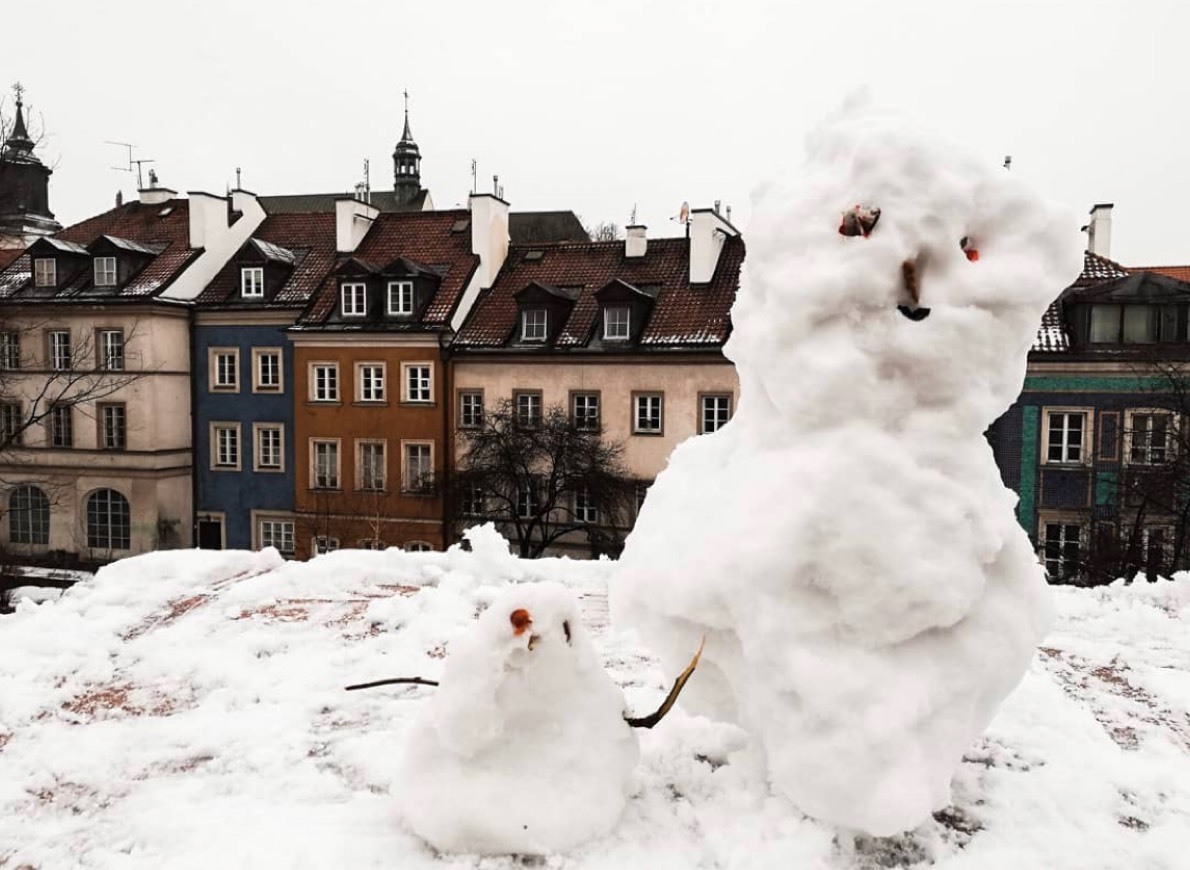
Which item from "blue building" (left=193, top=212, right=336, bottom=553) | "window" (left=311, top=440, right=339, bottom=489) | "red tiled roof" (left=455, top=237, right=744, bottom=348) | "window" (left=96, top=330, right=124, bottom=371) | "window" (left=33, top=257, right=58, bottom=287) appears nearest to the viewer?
"red tiled roof" (left=455, top=237, right=744, bottom=348)

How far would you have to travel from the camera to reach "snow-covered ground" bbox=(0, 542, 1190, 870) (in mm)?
4035

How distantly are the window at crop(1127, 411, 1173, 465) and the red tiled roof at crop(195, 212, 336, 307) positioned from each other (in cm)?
2159

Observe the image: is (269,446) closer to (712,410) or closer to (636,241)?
(636,241)

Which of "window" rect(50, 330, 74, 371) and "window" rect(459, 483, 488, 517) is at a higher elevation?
Result: "window" rect(50, 330, 74, 371)

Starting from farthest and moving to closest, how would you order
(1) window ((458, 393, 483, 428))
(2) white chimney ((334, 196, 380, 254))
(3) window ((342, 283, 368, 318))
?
1. (2) white chimney ((334, 196, 380, 254))
2. (3) window ((342, 283, 368, 318))
3. (1) window ((458, 393, 483, 428))

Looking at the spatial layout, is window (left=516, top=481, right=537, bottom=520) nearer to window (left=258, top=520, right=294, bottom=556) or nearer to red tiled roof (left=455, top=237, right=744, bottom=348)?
red tiled roof (left=455, top=237, right=744, bottom=348)

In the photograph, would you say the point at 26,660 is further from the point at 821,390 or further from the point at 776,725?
the point at 821,390

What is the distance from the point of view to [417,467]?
2550cm

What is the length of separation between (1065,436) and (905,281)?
20.4 meters

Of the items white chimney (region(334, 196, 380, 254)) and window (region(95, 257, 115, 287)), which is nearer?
white chimney (region(334, 196, 380, 254))

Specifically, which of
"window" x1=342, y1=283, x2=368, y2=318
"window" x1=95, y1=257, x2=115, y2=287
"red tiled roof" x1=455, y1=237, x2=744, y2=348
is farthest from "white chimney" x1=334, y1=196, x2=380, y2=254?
"window" x1=95, y1=257, x2=115, y2=287

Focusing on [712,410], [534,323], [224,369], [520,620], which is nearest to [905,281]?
[520,620]

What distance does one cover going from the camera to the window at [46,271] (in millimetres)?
27859

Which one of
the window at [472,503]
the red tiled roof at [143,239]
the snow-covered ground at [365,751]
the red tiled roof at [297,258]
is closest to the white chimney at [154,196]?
the red tiled roof at [143,239]
